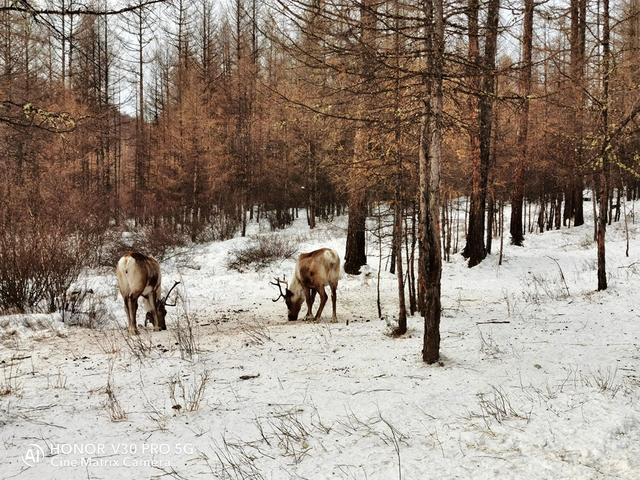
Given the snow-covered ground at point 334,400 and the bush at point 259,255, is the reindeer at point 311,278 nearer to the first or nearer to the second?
the snow-covered ground at point 334,400

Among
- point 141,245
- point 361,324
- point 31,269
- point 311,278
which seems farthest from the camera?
point 141,245

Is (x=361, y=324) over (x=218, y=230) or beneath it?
beneath

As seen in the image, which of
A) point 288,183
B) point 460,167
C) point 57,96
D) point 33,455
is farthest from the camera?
point 288,183

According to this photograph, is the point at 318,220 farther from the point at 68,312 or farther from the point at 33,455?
the point at 33,455

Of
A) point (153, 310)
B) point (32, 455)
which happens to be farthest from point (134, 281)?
point (32, 455)

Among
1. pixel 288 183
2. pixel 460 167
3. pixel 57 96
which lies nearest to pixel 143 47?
pixel 57 96

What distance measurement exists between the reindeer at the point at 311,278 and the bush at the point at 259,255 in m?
6.45

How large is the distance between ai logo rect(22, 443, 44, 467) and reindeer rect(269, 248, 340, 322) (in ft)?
20.8

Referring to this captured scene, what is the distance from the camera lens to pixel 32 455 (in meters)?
3.71

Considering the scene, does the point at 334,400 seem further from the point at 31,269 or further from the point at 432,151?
the point at 31,269

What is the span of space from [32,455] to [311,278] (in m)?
6.83

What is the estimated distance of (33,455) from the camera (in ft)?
12.2

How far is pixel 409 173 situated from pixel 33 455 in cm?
718

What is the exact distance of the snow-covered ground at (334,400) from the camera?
11.4 feet
